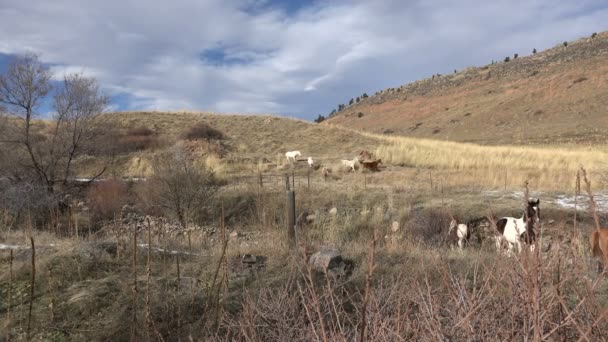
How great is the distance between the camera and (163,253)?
646 centimetres

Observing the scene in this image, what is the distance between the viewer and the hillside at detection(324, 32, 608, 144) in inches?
1543

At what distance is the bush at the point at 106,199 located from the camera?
13.5 m

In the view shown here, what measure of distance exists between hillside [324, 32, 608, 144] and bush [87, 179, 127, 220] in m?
29.6

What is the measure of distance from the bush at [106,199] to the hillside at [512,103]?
97.0ft

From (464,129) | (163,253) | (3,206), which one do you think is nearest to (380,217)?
(163,253)

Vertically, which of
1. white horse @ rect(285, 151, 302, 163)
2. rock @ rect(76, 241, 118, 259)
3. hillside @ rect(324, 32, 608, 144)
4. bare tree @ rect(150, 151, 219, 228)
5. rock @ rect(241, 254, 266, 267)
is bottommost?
rock @ rect(241, 254, 266, 267)

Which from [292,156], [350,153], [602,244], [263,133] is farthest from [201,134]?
[602,244]

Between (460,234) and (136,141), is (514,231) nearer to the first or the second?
(460,234)

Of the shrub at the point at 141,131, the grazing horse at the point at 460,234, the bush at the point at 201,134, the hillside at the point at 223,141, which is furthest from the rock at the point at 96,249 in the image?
the shrub at the point at 141,131

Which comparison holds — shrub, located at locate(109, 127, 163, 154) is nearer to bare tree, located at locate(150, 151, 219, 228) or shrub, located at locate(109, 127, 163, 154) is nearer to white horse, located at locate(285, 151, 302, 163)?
white horse, located at locate(285, 151, 302, 163)

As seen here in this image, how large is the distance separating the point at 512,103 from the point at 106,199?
45.6 m

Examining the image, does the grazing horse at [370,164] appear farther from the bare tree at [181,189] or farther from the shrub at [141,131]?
the shrub at [141,131]

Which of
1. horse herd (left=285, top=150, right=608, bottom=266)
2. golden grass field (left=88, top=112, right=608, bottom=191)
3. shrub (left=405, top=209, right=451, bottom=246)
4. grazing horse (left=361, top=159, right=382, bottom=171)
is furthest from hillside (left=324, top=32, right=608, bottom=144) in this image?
shrub (left=405, top=209, right=451, bottom=246)

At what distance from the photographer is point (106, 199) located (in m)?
14.1
